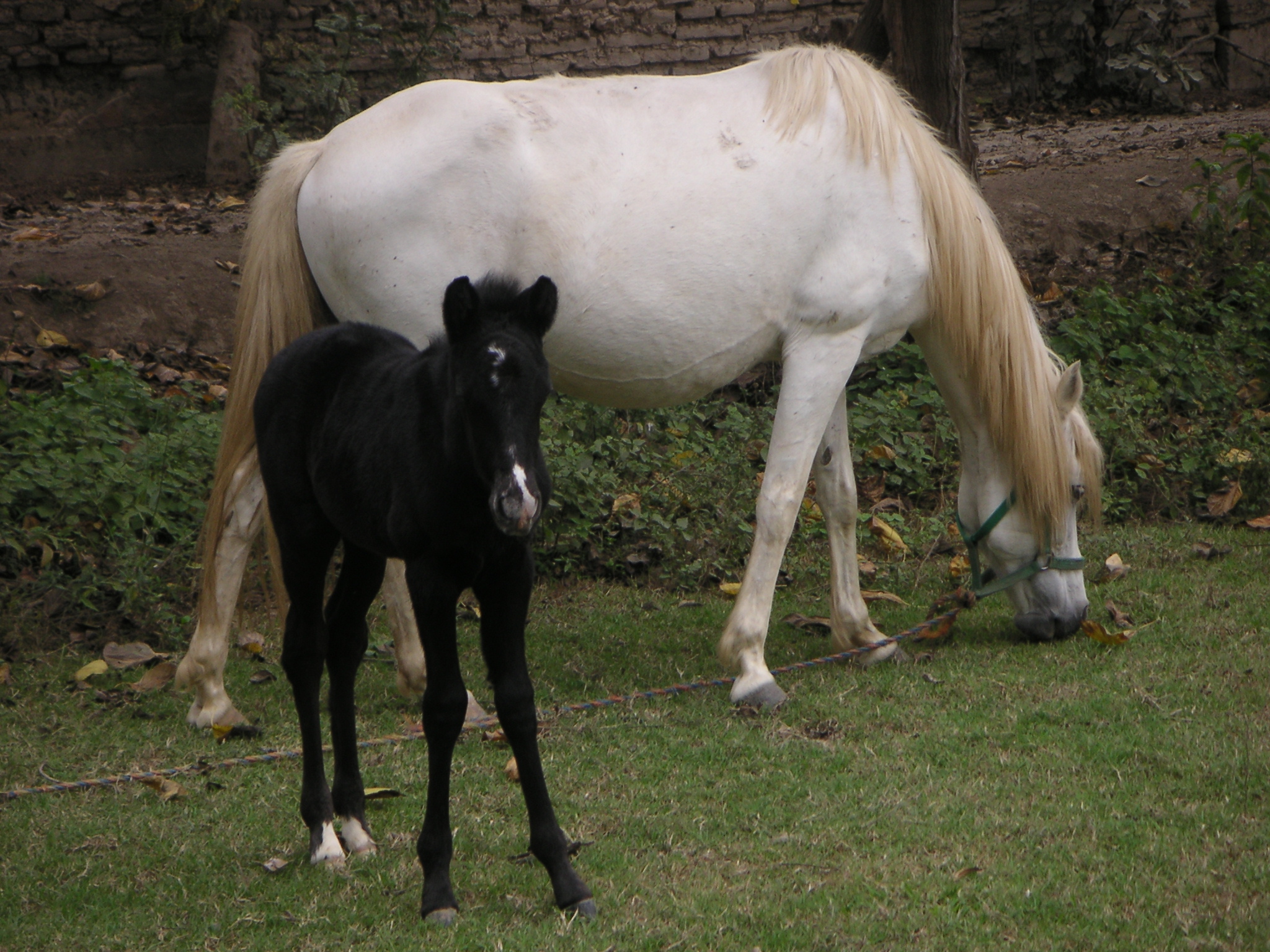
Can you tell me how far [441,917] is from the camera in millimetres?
2658

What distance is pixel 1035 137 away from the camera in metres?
12.1

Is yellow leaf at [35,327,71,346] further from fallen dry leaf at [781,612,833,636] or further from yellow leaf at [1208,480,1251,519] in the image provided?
yellow leaf at [1208,480,1251,519]

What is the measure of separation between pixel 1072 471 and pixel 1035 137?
8528mm

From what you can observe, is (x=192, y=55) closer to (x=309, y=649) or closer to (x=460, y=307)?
(x=309, y=649)

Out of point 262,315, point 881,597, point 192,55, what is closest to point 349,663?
point 262,315

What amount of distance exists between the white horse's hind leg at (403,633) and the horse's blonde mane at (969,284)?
2075mm

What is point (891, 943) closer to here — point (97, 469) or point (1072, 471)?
point (1072, 471)

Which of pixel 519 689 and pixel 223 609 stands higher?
pixel 519 689

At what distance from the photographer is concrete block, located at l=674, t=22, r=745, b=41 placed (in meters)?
12.4

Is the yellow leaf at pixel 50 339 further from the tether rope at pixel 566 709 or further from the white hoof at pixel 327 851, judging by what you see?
the white hoof at pixel 327 851

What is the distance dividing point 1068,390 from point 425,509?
9.51 ft

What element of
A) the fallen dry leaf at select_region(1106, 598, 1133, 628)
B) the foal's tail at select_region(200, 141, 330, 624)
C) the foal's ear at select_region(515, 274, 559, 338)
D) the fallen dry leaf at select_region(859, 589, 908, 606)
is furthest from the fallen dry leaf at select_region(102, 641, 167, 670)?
the fallen dry leaf at select_region(1106, 598, 1133, 628)

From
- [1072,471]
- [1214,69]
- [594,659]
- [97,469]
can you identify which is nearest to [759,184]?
[1072,471]

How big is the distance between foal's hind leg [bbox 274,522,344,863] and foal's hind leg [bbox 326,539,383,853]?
4 cm
